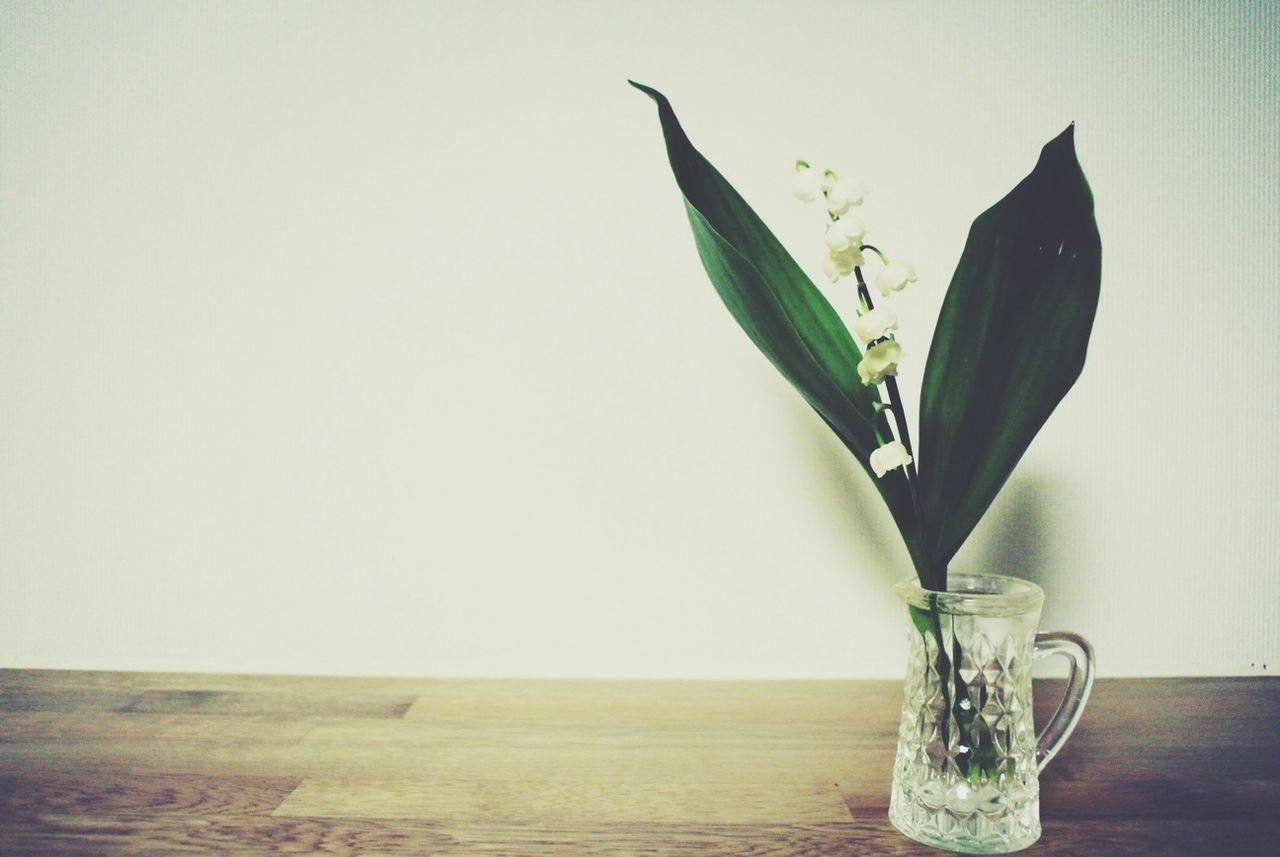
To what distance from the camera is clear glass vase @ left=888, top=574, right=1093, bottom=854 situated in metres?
0.48

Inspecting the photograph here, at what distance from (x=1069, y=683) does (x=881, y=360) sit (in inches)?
11.1

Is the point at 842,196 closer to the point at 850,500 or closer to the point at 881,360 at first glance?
the point at 881,360

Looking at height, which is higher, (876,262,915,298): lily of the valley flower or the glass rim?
(876,262,915,298): lily of the valley flower

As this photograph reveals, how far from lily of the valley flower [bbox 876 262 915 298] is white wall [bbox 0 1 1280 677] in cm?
Result: 29

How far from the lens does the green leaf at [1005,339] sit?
1.52 ft

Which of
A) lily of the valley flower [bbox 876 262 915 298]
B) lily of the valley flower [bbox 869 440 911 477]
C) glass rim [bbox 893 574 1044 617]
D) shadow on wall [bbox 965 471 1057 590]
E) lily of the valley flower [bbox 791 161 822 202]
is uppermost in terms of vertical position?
lily of the valley flower [bbox 791 161 822 202]

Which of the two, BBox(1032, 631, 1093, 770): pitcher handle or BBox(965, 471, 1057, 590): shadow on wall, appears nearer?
BBox(1032, 631, 1093, 770): pitcher handle

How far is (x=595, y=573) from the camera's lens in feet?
2.59

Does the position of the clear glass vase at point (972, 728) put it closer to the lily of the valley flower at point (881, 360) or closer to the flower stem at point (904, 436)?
the flower stem at point (904, 436)

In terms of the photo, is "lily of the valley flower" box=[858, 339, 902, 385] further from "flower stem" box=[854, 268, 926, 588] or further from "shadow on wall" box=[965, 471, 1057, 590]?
"shadow on wall" box=[965, 471, 1057, 590]

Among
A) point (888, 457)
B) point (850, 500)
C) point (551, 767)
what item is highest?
point (888, 457)

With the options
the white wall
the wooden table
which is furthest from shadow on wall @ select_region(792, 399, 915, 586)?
the wooden table

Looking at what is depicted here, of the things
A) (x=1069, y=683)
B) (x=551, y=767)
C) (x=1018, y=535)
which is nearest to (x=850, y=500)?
(x=1018, y=535)

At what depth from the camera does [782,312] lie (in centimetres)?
50
